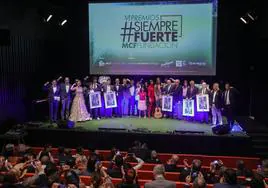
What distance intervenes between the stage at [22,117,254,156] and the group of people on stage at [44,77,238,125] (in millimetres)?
876

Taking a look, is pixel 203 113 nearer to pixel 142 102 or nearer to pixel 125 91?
pixel 142 102

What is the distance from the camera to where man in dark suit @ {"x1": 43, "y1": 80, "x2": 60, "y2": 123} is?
15.8 meters

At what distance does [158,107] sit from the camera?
54.9 feet

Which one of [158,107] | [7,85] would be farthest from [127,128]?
[7,85]

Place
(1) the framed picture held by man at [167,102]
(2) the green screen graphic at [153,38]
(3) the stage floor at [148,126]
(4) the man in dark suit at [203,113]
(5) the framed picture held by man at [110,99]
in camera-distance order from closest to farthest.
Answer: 1. (3) the stage floor at [148,126]
2. (4) the man in dark suit at [203,113]
3. (1) the framed picture held by man at [167,102]
4. (5) the framed picture held by man at [110,99]
5. (2) the green screen graphic at [153,38]

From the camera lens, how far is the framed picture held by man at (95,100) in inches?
643

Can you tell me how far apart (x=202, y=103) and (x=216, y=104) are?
682mm

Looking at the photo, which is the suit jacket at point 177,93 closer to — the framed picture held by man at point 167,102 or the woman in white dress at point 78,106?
the framed picture held by man at point 167,102

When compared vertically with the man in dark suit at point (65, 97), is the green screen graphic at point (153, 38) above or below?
above

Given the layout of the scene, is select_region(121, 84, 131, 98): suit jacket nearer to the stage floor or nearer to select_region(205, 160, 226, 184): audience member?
the stage floor

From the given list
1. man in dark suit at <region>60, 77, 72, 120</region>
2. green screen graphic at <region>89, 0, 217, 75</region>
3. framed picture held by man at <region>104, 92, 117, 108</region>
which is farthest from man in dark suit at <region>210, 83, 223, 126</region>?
man in dark suit at <region>60, 77, 72, 120</region>

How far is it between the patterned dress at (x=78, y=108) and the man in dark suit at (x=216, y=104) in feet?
16.6

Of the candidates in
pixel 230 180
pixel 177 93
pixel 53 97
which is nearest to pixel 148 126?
pixel 177 93

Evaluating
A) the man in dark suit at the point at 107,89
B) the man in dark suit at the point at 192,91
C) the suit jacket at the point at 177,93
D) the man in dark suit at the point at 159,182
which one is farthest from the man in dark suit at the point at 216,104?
the man in dark suit at the point at 159,182
